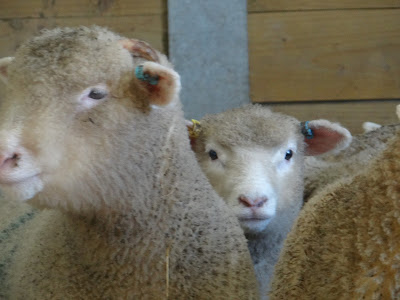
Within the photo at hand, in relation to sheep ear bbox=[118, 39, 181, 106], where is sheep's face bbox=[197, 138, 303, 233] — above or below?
below

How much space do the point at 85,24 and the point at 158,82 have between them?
1.93 meters

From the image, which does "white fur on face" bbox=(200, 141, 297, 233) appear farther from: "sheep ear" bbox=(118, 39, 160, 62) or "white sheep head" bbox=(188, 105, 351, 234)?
"sheep ear" bbox=(118, 39, 160, 62)

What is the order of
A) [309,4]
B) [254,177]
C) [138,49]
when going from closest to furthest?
[138,49]
[254,177]
[309,4]

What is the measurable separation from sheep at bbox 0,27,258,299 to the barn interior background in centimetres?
164

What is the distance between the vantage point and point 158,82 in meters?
1.69

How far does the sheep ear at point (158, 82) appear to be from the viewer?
1.67 metres

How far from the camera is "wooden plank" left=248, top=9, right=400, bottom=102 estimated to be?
3537mm

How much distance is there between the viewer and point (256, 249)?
2576mm

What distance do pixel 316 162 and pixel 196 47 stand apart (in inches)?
40.7

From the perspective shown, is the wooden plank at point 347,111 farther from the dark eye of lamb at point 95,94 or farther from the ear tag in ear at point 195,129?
the dark eye of lamb at point 95,94

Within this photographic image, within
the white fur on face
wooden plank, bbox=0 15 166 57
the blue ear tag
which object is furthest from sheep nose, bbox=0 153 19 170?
wooden plank, bbox=0 15 166 57

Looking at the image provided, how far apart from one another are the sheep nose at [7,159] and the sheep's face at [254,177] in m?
1.05

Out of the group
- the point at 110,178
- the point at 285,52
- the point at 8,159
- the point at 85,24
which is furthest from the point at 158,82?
the point at 285,52

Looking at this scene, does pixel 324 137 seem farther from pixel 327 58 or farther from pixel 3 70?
pixel 3 70
